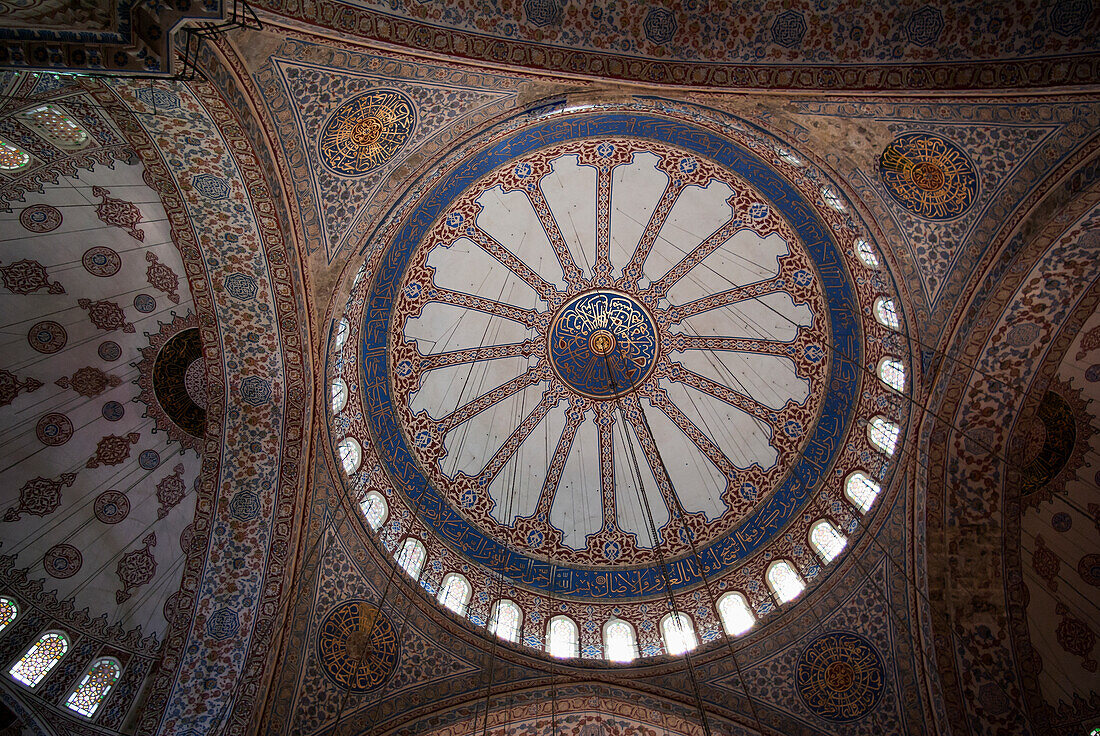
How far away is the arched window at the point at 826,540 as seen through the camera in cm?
855

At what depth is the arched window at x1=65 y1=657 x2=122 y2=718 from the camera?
21.9 ft

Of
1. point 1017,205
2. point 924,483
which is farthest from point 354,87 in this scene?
point 924,483

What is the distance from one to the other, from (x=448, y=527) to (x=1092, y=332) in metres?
7.67

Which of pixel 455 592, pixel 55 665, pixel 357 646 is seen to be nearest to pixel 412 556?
pixel 455 592

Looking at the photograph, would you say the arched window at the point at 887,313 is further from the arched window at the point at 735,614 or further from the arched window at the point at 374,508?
the arched window at the point at 374,508

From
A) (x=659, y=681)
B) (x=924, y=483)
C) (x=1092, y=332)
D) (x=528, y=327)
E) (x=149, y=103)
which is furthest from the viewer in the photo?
(x=528, y=327)

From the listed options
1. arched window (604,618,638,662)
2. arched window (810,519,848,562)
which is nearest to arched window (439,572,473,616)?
arched window (604,618,638,662)

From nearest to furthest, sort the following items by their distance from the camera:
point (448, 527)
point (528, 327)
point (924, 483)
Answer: point (924, 483), point (448, 527), point (528, 327)

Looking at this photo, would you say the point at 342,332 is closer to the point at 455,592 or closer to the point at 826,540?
the point at 455,592

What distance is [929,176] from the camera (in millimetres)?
6586

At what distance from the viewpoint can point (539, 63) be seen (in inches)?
225

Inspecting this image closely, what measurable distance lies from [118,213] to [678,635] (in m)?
7.84

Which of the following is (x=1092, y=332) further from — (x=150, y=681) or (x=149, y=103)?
(x=150, y=681)

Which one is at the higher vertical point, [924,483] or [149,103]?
[149,103]
